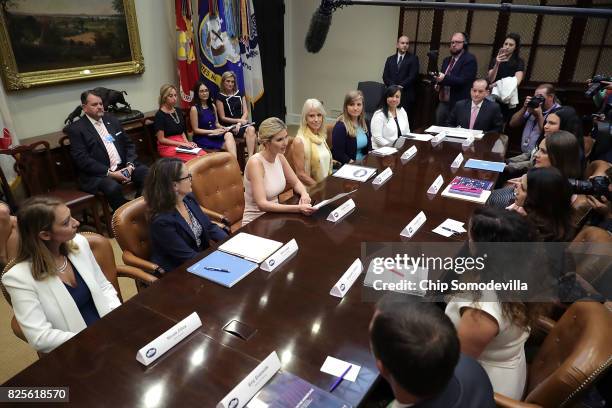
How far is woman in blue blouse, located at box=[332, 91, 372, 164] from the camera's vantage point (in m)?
3.30

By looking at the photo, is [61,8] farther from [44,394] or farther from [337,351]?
[337,351]

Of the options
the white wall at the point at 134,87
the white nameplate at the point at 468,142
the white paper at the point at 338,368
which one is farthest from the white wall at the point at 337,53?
the white paper at the point at 338,368

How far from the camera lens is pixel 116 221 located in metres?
1.98

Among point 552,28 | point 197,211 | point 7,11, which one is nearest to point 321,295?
point 197,211

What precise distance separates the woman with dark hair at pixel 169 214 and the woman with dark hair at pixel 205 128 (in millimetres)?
2520

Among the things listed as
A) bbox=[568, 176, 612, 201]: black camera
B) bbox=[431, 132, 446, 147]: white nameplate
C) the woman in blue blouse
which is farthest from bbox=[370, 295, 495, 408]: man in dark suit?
bbox=[431, 132, 446, 147]: white nameplate

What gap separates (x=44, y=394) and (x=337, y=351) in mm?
816

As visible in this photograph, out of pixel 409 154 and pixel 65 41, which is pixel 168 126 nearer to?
pixel 65 41

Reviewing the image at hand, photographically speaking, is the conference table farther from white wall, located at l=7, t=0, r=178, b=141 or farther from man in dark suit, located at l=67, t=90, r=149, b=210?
white wall, located at l=7, t=0, r=178, b=141

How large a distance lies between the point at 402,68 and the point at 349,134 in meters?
2.54

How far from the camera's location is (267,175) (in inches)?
97.0

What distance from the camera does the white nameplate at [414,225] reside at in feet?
6.23

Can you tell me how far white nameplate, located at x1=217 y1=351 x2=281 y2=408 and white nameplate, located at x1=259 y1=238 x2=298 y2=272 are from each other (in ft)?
1.66

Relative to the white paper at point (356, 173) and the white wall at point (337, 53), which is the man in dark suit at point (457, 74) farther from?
the white paper at point (356, 173)
